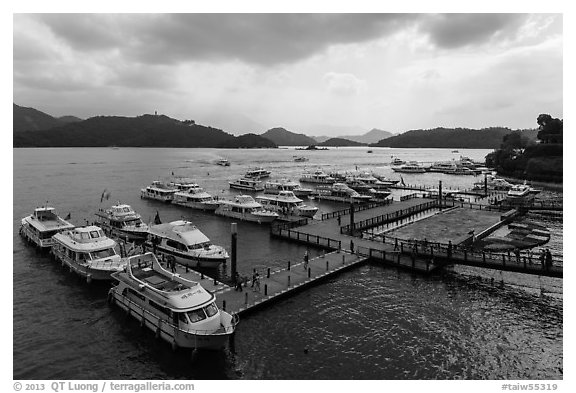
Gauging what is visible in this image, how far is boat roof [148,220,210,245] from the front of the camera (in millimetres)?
40938

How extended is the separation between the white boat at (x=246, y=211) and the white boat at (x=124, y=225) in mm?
16577

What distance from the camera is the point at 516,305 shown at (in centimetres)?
3131

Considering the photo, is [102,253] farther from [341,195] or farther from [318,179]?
[318,179]

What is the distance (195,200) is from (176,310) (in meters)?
55.6

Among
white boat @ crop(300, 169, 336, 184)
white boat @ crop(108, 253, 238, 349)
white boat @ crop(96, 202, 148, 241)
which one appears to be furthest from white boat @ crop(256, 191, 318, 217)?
white boat @ crop(300, 169, 336, 184)

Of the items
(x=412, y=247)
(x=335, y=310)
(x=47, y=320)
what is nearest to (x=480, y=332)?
(x=335, y=310)

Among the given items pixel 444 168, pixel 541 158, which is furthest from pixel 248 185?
pixel 444 168

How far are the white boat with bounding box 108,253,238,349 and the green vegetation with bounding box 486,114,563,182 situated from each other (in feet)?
391

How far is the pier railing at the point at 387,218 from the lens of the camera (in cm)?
5242

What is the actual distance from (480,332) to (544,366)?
14.2ft

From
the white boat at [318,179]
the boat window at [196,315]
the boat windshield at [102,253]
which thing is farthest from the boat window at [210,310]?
the white boat at [318,179]

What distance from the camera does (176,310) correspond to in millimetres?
24156

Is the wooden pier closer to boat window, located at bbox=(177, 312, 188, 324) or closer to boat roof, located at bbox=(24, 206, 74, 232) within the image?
boat window, located at bbox=(177, 312, 188, 324)

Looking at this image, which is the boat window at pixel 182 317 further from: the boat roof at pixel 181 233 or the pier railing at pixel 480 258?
the pier railing at pixel 480 258
